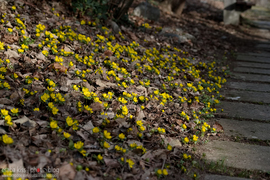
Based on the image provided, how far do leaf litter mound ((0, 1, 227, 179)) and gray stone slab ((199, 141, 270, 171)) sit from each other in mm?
189

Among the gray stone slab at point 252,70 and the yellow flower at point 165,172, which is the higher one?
the gray stone slab at point 252,70

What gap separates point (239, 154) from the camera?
244 cm

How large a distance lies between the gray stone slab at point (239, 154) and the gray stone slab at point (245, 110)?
2.16 feet

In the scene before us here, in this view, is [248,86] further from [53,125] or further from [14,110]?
[14,110]

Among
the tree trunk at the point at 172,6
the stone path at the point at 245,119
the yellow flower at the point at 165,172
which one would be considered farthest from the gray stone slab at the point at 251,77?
the tree trunk at the point at 172,6

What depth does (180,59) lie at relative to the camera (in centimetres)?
462

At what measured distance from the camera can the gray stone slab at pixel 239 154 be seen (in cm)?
229

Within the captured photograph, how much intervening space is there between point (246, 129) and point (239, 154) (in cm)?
56

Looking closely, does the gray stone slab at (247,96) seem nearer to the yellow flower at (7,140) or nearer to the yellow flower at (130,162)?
the yellow flower at (130,162)

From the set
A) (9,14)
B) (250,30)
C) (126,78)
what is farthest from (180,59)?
(250,30)

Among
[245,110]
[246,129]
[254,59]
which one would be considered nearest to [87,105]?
[246,129]

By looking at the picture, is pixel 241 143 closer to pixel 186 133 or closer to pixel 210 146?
pixel 210 146

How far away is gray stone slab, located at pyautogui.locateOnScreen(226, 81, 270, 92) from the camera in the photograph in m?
4.10

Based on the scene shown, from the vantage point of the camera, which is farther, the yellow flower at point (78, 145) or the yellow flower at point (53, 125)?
the yellow flower at point (53, 125)
